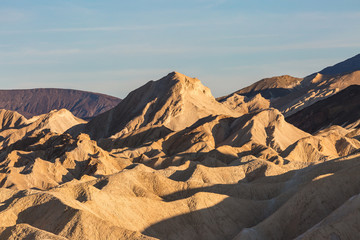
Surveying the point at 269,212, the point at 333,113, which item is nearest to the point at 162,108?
the point at 333,113

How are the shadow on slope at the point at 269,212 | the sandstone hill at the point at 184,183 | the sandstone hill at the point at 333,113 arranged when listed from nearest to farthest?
the sandstone hill at the point at 184,183 < the shadow on slope at the point at 269,212 < the sandstone hill at the point at 333,113

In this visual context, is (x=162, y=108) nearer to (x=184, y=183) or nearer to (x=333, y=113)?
(x=333, y=113)

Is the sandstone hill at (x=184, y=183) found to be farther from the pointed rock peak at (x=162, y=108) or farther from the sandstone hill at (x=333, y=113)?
the sandstone hill at (x=333, y=113)

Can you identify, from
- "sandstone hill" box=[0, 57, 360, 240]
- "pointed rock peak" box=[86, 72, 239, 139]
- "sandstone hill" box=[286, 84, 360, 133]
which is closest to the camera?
"sandstone hill" box=[0, 57, 360, 240]

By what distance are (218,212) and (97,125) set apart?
118m

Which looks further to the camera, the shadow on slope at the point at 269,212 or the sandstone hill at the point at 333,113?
the sandstone hill at the point at 333,113

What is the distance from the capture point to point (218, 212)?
2405 inches

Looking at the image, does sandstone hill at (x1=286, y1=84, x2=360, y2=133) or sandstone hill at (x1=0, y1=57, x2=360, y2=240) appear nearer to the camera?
sandstone hill at (x1=0, y1=57, x2=360, y2=240)

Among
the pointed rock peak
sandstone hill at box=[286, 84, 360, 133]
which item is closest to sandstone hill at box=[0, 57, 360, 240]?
the pointed rock peak

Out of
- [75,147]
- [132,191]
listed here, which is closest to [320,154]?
[75,147]

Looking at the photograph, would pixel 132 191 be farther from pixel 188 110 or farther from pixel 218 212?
pixel 188 110

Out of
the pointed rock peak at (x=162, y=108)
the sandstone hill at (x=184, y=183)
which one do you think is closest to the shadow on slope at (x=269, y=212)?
the sandstone hill at (x=184, y=183)

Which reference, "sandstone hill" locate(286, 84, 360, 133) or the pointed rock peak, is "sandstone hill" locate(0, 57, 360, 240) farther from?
"sandstone hill" locate(286, 84, 360, 133)

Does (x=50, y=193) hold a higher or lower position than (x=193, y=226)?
higher
